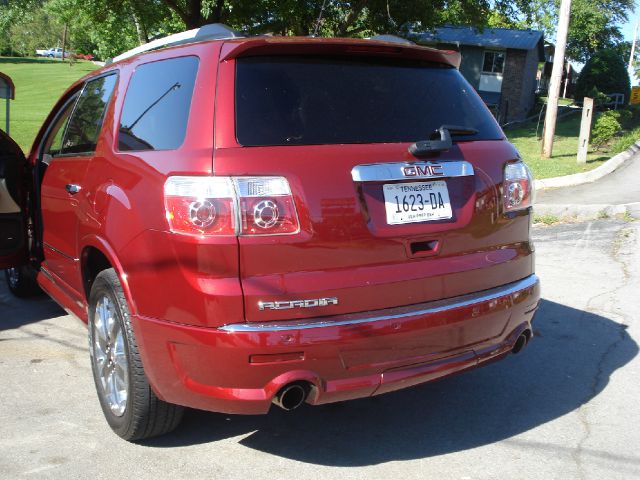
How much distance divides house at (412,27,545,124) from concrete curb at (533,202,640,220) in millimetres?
25841

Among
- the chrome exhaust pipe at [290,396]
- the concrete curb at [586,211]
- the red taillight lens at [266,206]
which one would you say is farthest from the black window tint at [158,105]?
the concrete curb at [586,211]

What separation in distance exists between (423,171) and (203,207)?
1.01 metres

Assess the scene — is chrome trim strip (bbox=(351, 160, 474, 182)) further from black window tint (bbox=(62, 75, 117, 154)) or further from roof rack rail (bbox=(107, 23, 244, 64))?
black window tint (bbox=(62, 75, 117, 154))

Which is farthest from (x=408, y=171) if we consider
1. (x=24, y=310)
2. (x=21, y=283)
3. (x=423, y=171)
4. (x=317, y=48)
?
(x=21, y=283)

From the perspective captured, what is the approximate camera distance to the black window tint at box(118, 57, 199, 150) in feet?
9.60

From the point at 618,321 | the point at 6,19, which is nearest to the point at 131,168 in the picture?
the point at 618,321

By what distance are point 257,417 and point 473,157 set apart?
1.86 metres

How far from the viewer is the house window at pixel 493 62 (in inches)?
1416

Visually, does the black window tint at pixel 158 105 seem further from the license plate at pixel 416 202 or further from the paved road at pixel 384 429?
the paved road at pixel 384 429

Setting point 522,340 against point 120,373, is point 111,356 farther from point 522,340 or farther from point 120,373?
point 522,340

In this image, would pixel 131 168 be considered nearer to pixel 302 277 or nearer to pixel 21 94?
pixel 302 277

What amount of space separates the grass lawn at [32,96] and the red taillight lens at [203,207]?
16.3m

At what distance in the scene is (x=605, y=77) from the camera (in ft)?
97.1

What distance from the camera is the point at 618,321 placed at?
5.20 metres
